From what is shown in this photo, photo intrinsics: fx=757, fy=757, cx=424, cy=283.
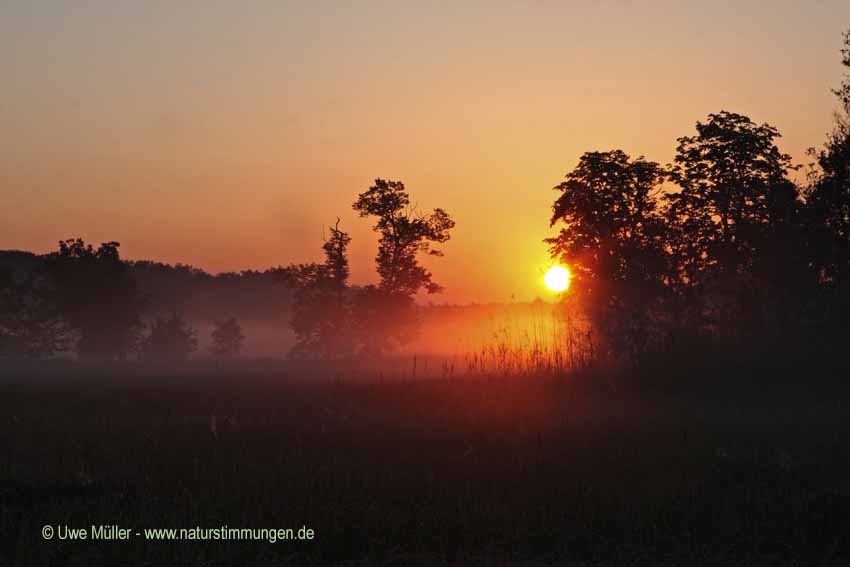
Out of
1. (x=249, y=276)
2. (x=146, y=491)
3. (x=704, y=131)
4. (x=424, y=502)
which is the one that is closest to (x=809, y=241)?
(x=704, y=131)

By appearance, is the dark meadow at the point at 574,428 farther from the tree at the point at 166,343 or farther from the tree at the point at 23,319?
the tree at the point at 166,343

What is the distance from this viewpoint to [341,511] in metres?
7.95

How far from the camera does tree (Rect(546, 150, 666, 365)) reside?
33.6 metres

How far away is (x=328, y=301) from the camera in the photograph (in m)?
48.3

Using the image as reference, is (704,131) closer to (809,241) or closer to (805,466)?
(809,241)

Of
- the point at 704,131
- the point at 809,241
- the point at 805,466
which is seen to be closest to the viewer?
the point at 805,466

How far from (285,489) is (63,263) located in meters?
→ 44.1

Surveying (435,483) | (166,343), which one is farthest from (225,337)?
(435,483)

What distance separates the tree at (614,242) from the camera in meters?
33.6

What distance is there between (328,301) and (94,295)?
48.1 feet

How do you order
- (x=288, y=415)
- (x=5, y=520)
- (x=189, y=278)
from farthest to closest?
1. (x=189, y=278)
2. (x=288, y=415)
3. (x=5, y=520)

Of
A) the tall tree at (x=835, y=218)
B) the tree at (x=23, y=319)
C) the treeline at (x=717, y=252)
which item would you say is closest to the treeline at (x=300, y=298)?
the tree at (x=23, y=319)

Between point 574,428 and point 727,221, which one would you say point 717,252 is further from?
point 574,428

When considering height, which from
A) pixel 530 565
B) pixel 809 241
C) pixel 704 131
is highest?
pixel 704 131
